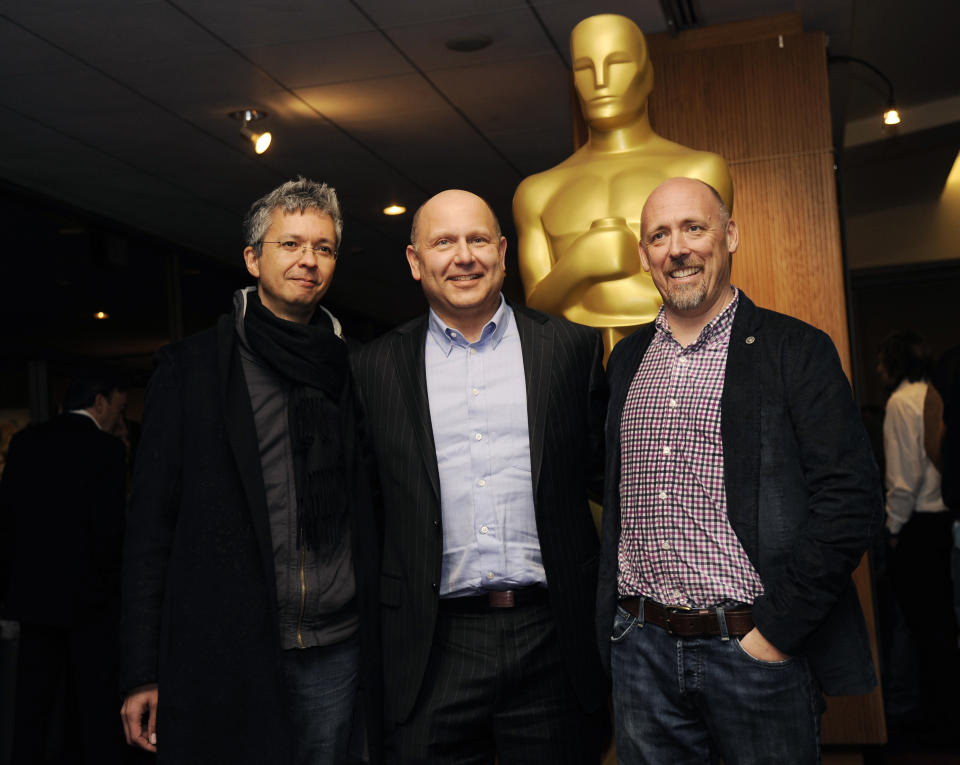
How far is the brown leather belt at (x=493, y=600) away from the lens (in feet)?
6.81

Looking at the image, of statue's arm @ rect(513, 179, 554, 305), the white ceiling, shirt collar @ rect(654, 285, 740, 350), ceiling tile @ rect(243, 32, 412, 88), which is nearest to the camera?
shirt collar @ rect(654, 285, 740, 350)

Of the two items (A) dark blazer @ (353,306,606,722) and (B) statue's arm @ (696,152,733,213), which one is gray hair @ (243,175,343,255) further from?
(B) statue's arm @ (696,152,733,213)

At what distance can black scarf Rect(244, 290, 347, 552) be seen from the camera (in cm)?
211

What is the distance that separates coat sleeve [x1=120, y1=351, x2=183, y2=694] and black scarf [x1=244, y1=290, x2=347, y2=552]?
0.70ft

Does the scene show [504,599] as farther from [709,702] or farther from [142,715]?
[142,715]

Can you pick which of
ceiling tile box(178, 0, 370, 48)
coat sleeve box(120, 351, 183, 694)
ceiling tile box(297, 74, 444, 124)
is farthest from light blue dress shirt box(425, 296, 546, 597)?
ceiling tile box(297, 74, 444, 124)

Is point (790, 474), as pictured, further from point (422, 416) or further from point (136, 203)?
point (136, 203)

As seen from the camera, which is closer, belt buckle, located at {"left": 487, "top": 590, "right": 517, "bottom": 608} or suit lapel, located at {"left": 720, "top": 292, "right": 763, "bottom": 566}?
suit lapel, located at {"left": 720, "top": 292, "right": 763, "bottom": 566}

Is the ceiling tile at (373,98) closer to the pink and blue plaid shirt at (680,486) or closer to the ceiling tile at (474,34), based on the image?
the ceiling tile at (474,34)

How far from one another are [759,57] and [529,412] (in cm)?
267

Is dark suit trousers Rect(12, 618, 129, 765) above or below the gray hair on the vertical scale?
below

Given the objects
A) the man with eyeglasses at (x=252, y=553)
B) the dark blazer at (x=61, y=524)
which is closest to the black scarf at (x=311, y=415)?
the man with eyeglasses at (x=252, y=553)

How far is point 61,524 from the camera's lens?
381 centimetres

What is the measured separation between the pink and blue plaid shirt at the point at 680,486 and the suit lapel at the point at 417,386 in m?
0.37
